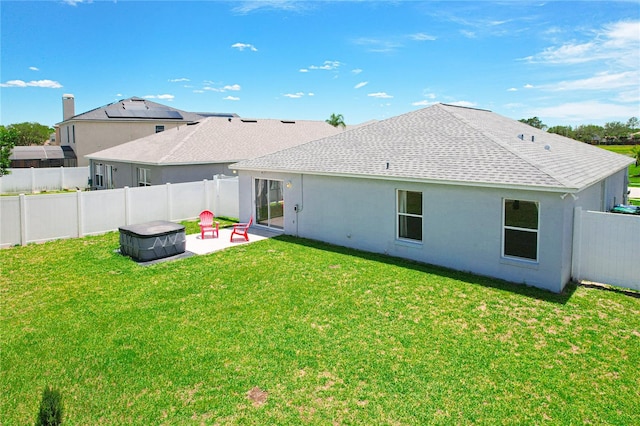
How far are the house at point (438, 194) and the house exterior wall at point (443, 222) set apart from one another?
29 millimetres

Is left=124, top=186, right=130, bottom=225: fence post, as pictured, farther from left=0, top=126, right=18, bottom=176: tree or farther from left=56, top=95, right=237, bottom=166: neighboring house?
left=56, top=95, right=237, bottom=166: neighboring house

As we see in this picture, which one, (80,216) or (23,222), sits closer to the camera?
(23,222)

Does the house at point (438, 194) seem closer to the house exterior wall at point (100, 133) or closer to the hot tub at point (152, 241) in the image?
the hot tub at point (152, 241)

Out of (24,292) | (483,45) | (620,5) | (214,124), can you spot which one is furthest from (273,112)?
(24,292)

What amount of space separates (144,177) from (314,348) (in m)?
19.7

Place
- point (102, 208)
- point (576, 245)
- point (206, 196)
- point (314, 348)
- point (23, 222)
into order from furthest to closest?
point (206, 196) < point (102, 208) < point (23, 222) < point (576, 245) < point (314, 348)

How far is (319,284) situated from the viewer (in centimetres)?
1067

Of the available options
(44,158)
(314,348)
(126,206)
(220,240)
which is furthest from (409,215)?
(44,158)

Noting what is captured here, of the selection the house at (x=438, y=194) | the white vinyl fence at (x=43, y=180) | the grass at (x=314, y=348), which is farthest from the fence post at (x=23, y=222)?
the white vinyl fence at (x=43, y=180)

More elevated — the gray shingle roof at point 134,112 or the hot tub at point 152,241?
the gray shingle roof at point 134,112

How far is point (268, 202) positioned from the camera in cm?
1836

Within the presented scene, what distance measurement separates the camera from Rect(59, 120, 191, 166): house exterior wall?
37.6 m

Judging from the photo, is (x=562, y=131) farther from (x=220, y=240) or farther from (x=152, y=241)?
Answer: (x=152, y=241)

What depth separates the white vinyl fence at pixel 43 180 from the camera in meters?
32.4
